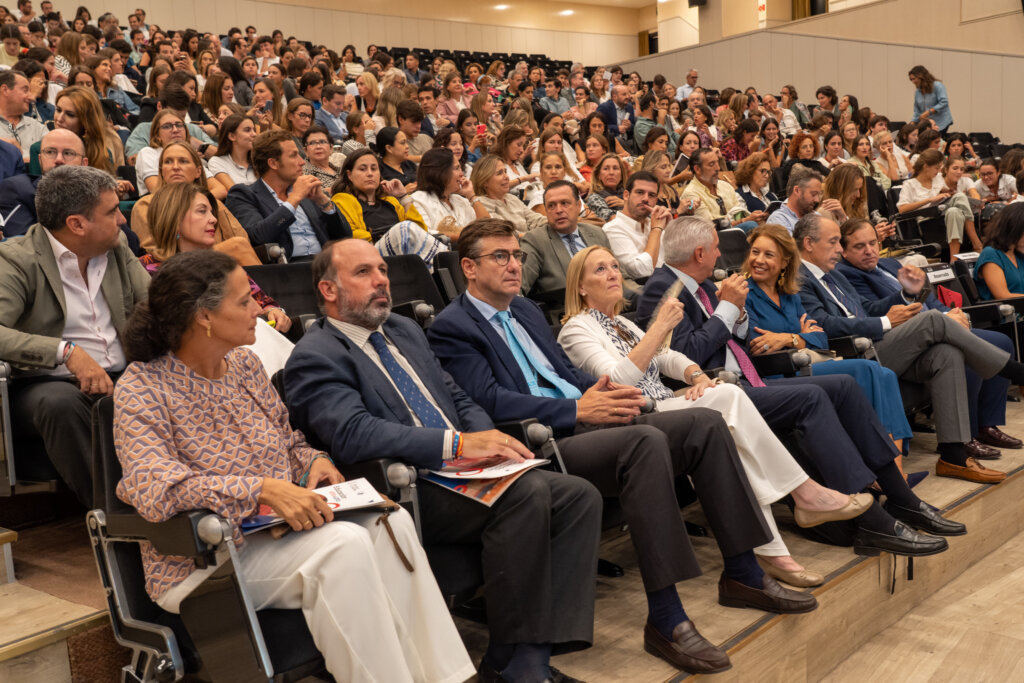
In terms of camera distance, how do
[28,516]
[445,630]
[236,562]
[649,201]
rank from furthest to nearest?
[649,201], [28,516], [445,630], [236,562]

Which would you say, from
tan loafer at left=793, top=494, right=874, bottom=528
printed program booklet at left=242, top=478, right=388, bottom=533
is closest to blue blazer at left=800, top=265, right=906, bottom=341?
tan loafer at left=793, top=494, right=874, bottom=528

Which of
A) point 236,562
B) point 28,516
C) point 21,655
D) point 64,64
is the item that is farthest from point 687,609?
point 64,64

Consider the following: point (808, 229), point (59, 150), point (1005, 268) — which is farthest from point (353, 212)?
point (1005, 268)

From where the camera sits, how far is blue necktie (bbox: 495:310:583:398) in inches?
89.8

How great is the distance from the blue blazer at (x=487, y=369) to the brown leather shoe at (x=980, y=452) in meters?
1.88

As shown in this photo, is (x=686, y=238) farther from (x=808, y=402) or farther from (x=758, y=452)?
(x=758, y=452)

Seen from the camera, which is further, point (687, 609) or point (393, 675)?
point (687, 609)

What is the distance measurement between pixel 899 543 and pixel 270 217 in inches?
89.0

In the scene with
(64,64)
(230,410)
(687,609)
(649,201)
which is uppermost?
(64,64)

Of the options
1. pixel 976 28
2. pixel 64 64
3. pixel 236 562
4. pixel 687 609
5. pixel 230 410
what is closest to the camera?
pixel 236 562

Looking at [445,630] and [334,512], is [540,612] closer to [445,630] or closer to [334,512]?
[445,630]

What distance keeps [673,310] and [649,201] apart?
1811 mm

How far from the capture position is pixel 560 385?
2.29m

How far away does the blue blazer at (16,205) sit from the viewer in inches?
106
